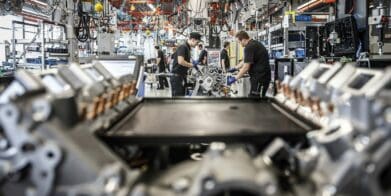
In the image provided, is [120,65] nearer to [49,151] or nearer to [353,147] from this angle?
[49,151]

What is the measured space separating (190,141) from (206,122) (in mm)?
244

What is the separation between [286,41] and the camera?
748 cm

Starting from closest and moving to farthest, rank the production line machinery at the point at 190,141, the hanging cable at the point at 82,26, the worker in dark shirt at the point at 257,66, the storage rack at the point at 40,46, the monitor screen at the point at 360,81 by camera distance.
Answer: the production line machinery at the point at 190,141
the monitor screen at the point at 360,81
the storage rack at the point at 40,46
the worker in dark shirt at the point at 257,66
the hanging cable at the point at 82,26

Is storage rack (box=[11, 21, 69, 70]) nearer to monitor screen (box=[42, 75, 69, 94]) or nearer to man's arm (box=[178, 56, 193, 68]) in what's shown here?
man's arm (box=[178, 56, 193, 68])

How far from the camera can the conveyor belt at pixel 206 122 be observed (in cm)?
109

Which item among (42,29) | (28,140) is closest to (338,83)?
(28,140)

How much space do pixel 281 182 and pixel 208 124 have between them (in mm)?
307

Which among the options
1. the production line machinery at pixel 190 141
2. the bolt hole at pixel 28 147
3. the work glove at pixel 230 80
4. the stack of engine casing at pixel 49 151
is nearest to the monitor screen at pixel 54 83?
the production line machinery at pixel 190 141

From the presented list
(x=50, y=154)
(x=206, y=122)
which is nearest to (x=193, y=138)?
(x=206, y=122)

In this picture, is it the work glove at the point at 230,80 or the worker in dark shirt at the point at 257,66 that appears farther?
the work glove at the point at 230,80

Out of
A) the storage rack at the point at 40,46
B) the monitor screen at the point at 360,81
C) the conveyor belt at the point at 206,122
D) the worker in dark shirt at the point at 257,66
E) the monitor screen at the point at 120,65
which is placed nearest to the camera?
Result: the conveyor belt at the point at 206,122

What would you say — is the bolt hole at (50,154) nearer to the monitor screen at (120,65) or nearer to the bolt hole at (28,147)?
the bolt hole at (28,147)

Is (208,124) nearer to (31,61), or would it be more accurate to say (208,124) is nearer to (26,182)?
(26,182)

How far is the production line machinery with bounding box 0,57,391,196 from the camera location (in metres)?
0.90
